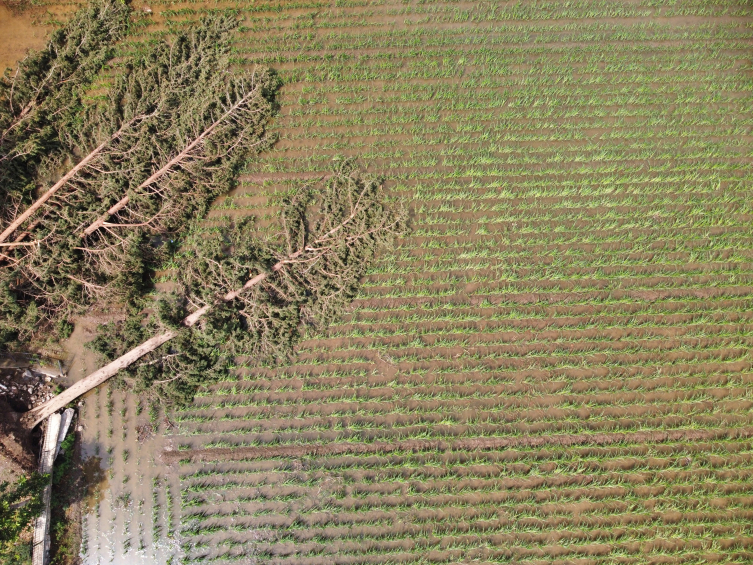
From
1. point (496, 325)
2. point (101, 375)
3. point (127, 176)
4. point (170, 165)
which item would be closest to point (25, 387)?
point (101, 375)

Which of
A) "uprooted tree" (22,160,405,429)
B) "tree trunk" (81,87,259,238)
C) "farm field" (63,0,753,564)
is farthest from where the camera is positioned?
"tree trunk" (81,87,259,238)

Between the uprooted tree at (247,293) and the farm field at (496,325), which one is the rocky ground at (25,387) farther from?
the farm field at (496,325)

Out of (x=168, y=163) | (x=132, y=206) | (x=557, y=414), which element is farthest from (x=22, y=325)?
(x=557, y=414)

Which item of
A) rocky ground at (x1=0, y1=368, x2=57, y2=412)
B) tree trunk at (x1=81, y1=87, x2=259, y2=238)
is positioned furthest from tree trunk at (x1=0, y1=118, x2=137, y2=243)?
rocky ground at (x1=0, y1=368, x2=57, y2=412)

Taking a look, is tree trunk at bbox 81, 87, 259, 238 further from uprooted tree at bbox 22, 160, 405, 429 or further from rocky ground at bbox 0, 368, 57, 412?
rocky ground at bbox 0, 368, 57, 412

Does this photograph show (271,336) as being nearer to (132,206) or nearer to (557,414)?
(132,206)

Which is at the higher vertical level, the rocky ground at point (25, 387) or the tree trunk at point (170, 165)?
the tree trunk at point (170, 165)

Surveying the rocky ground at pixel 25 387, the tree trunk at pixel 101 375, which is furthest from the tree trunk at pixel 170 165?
the rocky ground at pixel 25 387
